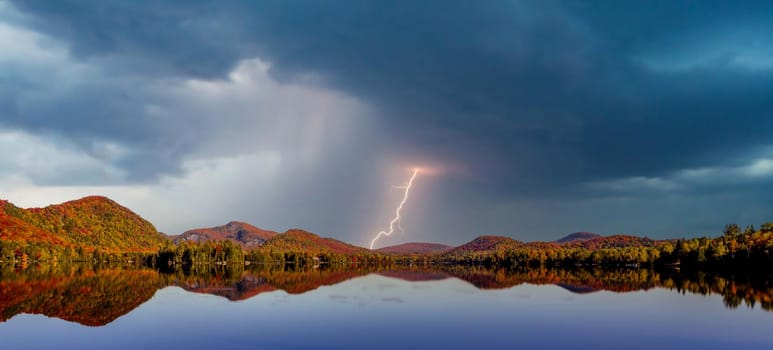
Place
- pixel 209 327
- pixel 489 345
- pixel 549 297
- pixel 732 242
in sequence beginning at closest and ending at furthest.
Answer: pixel 489 345
pixel 209 327
pixel 549 297
pixel 732 242

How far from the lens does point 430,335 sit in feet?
106

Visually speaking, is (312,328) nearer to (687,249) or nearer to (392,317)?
(392,317)

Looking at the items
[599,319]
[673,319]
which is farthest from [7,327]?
[673,319]

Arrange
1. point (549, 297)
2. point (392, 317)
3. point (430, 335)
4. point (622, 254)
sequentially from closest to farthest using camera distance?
1. point (430, 335)
2. point (392, 317)
3. point (549, 297)
4. point (622, 254)

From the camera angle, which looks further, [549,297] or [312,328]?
[549,297]

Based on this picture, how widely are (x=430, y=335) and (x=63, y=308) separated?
99.3 ft

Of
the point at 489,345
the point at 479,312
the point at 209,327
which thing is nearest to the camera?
the point at 489,345

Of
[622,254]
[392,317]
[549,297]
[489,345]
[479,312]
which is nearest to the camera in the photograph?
[489,345]

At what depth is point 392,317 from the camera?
40.1 meters

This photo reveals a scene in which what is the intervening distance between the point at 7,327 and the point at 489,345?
29.7m

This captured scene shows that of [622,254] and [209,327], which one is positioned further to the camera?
[622,254]

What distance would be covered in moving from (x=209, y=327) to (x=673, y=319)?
35.6 m

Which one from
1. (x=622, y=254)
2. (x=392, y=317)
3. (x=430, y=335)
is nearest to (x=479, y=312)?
(x=392, y=317)

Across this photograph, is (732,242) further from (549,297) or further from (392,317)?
(392,317)
